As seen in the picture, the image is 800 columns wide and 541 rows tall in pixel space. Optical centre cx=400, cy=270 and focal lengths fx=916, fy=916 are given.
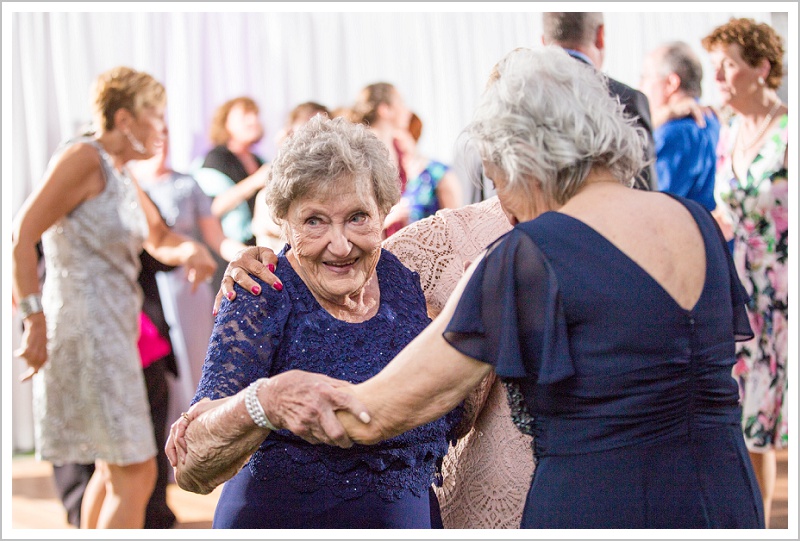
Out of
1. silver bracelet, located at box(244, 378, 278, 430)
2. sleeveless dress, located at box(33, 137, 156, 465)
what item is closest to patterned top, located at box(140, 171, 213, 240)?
sleeveless dress, located at box(33, 137, 156, 465)

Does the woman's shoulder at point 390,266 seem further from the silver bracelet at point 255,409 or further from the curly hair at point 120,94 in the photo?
the curly hair at point 120,94

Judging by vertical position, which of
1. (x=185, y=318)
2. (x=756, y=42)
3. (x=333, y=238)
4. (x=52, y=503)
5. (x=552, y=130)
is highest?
(x=756, y=42)

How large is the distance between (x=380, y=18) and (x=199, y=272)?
8.68ft

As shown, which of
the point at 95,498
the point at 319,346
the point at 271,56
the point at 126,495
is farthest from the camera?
the point at 271,56

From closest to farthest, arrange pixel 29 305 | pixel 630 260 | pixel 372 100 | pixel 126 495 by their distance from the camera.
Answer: pixel 630 260 → pixel 29 305 → pixel 126 495 → pixel 372 100

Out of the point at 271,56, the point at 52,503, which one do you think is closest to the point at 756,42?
the point at 271,56

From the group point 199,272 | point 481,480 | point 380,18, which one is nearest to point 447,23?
point 380,18

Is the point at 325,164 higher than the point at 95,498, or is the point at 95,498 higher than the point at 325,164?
the point at 325,164

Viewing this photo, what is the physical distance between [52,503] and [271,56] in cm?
300

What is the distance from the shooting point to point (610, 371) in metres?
1.54

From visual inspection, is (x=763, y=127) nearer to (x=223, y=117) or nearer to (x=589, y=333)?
(x=223, y=117)

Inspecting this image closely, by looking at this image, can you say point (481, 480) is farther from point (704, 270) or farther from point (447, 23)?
point (447, 23)

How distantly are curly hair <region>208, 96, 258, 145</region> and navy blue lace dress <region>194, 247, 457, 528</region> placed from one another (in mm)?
3906

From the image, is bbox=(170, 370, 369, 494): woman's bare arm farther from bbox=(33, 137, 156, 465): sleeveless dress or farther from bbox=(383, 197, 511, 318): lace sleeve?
bbox=(33, 137, 156, 465): sleeveless dress
